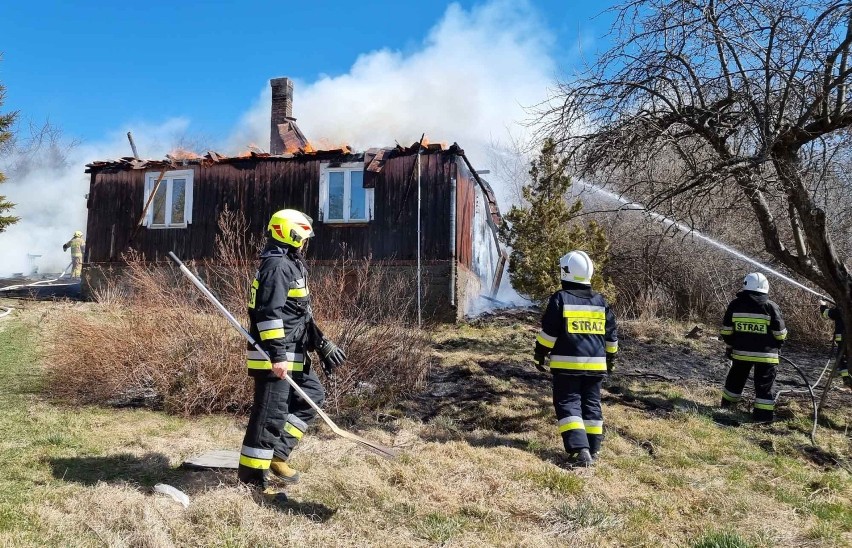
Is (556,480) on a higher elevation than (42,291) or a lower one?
lower

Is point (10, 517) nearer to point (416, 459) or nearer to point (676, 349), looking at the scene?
point (416, 459)

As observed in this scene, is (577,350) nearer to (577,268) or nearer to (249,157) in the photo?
(577,268)

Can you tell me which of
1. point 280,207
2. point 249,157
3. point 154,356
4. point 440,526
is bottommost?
point 440,526

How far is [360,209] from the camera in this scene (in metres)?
14.2

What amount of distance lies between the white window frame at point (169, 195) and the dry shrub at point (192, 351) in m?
7.57

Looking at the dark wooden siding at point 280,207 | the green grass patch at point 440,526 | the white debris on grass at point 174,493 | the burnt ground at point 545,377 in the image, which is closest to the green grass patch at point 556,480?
the burnt ground at point 545,377

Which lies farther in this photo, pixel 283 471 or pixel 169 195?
pixel 169 195

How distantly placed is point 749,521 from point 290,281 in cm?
343

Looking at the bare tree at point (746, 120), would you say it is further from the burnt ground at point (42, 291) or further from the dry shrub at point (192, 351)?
the burnt ground at point (42, 291)

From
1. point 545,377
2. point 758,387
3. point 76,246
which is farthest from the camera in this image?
point 76,246

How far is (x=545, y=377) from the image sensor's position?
29.1ft

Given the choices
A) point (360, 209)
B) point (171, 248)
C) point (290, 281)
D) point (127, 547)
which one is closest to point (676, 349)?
point (360, 209)

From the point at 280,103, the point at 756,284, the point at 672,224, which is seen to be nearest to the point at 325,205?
the point at 280,103

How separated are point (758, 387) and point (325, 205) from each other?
32.6 ft
